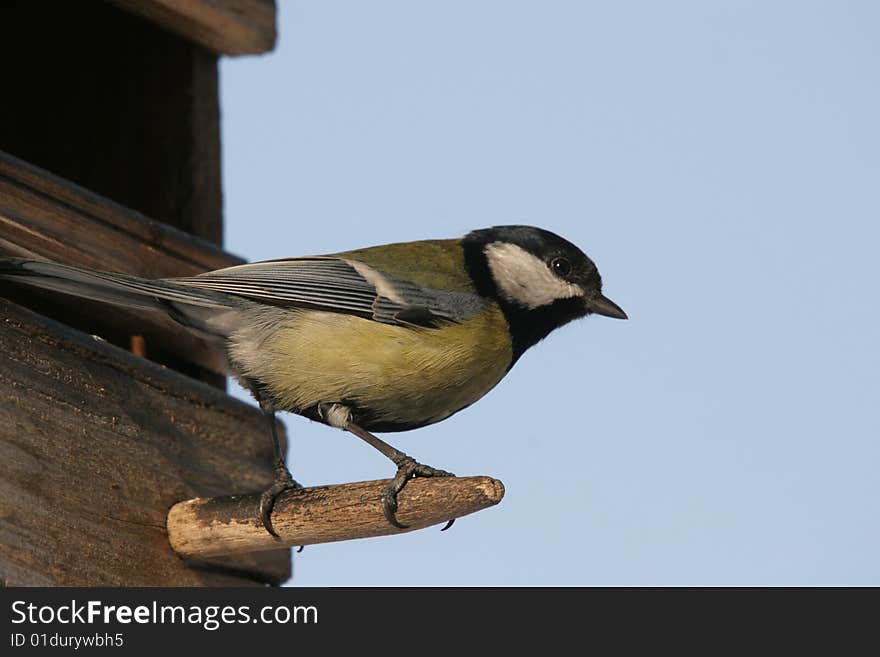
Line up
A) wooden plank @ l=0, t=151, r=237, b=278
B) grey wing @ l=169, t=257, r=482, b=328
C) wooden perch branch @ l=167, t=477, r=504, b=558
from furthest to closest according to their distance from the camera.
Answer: grey wing @ l=169, t=257, r=482, b=328, wooden plank @ l=0, t=151, r=237, b=278, wooden perch branch @ l=167, t=477, r=504, b=558

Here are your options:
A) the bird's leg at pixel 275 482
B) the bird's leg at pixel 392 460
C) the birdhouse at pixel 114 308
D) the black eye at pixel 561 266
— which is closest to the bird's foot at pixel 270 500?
the bird's leg at pixel 275 482

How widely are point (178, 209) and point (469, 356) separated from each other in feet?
3.47

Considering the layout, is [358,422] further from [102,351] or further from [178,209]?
[178,209]

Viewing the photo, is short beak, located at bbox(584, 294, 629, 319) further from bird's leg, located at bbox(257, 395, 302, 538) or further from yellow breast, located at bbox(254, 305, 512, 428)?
bird's leg, located at bbox(257, 395, 302, 538)

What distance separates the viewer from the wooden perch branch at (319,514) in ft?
9.12

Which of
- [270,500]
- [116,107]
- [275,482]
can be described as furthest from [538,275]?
[116,107]

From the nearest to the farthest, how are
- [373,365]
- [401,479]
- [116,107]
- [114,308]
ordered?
[401,479]
[373,365]
[114,308]
[116,107]

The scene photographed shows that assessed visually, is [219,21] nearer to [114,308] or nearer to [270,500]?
[114,308]

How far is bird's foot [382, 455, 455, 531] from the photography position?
2.88 m

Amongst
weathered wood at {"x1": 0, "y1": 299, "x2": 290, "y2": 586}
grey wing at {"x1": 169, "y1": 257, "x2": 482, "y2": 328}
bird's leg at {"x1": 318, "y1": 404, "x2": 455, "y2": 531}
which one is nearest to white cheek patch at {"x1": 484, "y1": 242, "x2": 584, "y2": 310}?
grey wing at {"x1": 169, "y1": 257, "x2": 482, "y2": 328}

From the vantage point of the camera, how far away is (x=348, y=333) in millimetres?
3287

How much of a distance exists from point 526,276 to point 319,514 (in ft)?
3.27

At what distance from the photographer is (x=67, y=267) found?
118 inches
